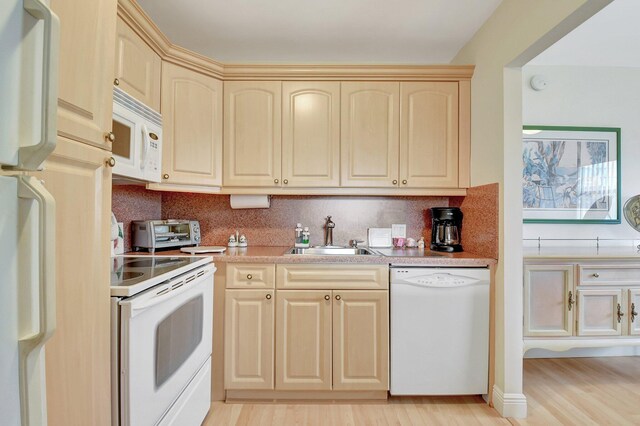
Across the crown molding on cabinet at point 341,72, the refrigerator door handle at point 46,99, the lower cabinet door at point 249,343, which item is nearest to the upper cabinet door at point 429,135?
the crown molding on cabinet at point 341,72

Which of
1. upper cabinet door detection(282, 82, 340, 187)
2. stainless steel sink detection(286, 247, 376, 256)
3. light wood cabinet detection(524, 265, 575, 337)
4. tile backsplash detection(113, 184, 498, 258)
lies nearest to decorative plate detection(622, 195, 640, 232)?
light wood cabinet detection(524, 265, 575, 337)

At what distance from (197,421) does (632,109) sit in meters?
3.94

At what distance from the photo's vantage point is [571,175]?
2689 millimetres

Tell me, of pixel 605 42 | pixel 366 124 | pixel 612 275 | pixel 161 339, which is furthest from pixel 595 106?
pixel 161 339

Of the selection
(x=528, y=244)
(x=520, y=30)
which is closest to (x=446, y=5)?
(x=520, y=30)

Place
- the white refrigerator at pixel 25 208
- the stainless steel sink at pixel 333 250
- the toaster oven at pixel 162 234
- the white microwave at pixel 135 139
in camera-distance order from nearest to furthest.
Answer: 1. the white refrigerator at pixel 25 208
2. the white microwave at pixel 135 139
3. the toaster oven at pixel 162 234
4. the stainless steel sink at pixel 333 250

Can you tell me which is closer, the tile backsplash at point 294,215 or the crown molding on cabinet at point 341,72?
the crown molding on cabinet at point 341,72

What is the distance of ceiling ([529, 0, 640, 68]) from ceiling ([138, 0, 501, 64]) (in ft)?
2.40

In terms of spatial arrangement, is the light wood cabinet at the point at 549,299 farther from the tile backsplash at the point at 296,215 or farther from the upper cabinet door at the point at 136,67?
the upper cabinet door at the point at 136,67

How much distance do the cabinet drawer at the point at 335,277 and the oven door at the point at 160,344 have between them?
478mm

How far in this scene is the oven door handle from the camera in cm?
109

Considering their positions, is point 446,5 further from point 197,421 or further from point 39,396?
point 197,421

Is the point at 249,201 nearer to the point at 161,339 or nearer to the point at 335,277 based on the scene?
the point at 335,277

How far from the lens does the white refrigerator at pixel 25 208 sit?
1.76 ft
